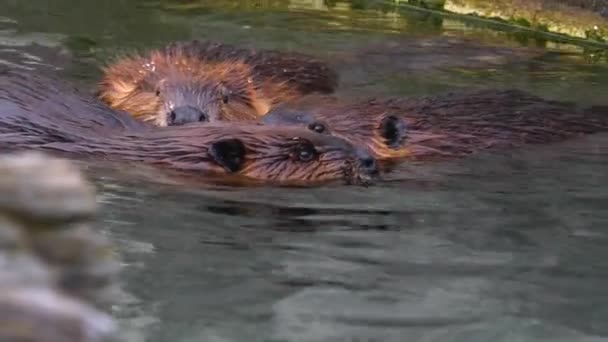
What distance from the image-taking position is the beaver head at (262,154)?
494cm

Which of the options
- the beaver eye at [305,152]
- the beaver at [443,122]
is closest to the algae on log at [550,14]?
the beaver at [443,122]

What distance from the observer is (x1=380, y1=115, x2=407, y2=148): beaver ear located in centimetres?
558

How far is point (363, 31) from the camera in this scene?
366 inches

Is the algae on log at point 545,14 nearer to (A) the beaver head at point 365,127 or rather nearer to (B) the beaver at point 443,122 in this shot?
(B) the beaver at point 443,122

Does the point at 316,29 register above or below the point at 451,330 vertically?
above

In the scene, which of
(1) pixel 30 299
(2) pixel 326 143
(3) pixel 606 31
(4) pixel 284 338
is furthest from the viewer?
(3) pixel 606 31

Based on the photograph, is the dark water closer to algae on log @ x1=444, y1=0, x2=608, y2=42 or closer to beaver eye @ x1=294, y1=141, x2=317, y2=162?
beaver eye @ x1=294, y1=141, x2=317, y2=162

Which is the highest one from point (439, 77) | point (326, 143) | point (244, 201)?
point (439, 77)

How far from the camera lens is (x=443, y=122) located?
5.85 metres

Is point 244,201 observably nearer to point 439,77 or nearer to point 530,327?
point 530,327

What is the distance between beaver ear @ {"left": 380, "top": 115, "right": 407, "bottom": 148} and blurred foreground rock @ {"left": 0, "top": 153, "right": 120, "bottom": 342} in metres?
4.51

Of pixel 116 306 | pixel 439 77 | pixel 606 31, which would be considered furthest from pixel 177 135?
pixel 606 31

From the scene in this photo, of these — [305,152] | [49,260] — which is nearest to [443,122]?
[305,152]

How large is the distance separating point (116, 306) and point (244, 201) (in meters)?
1.54
